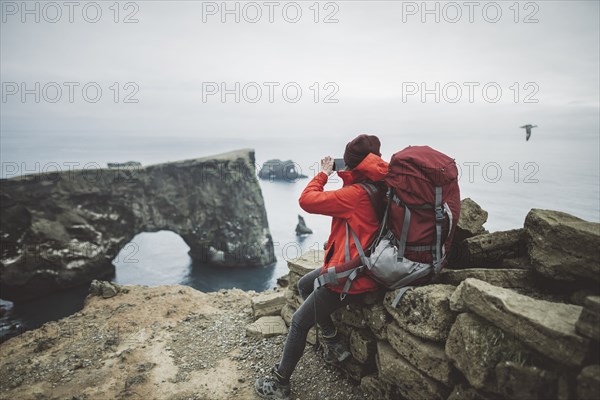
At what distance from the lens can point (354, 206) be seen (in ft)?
13.8

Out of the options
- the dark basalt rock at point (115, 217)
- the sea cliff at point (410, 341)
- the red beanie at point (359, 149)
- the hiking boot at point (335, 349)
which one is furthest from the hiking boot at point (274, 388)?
the dark basalt rock at point (115, 217)

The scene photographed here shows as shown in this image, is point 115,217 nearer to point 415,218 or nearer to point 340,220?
point 340,220

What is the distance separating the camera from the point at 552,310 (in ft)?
10.3

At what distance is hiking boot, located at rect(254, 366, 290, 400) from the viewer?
16.4ft

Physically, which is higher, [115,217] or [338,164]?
[338,164]

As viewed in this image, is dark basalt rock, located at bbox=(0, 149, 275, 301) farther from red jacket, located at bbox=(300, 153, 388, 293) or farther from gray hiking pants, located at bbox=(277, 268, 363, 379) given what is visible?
red jacket, located at bbox=(300, 153, 388, 293)

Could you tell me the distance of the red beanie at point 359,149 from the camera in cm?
429

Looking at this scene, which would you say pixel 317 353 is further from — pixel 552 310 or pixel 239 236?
pixel 239 236

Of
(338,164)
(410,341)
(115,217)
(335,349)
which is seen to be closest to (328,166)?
(338,164)

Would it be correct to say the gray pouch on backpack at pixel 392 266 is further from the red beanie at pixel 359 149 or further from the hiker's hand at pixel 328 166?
the hiker's hand at pixel 328 166

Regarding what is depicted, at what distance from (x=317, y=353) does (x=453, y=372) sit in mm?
2832

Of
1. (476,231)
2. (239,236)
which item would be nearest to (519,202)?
A: (239,236)

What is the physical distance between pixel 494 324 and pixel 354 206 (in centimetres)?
204

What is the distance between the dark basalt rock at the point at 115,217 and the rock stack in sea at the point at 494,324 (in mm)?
45873
